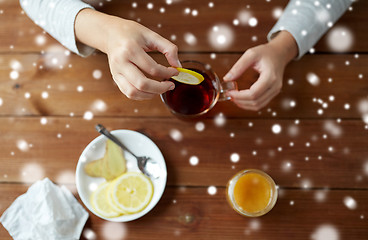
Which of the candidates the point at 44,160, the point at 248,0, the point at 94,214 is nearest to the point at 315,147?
the point at 248,0

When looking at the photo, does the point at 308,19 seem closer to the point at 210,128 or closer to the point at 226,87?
the point at 226,87

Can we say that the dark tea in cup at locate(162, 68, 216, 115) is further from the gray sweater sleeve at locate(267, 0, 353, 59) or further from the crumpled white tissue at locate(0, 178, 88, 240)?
the crumpled white tissue at locate(0, 178, 88, 240)

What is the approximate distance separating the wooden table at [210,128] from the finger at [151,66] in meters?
0.24

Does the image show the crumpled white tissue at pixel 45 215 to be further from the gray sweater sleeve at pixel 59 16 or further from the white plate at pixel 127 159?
the gray sweater sleeve at pixel 59 16

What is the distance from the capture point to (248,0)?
103 centimetres

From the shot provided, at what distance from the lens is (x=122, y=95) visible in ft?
3.31

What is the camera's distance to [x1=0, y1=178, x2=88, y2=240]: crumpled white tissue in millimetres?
957

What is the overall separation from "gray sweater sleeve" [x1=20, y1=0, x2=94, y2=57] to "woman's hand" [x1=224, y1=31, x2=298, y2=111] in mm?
415

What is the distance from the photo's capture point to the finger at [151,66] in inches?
29.7

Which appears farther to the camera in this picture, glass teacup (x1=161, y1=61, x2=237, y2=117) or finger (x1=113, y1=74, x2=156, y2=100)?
glass teacup (x1=161, y1=61, x2=237, y2=117)

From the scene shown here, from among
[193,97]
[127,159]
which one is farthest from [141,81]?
[127,159]

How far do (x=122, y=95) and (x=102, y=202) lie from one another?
301 millimetres

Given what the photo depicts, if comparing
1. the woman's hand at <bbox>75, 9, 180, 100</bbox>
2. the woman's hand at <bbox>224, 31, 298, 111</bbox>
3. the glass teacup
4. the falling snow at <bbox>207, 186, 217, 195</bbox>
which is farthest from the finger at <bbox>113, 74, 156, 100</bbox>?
the falling snow at <bbox>207, 186, 217, 195</bbox>

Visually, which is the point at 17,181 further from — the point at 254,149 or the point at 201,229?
the point at 254,149
